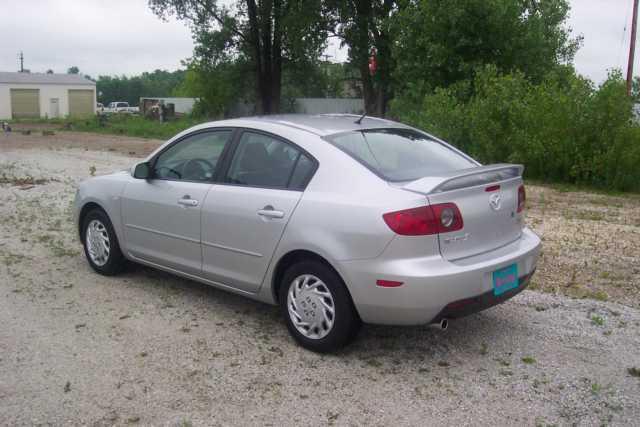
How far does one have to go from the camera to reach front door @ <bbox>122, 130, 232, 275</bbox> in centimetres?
538

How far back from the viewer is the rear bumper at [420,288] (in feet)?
13.4

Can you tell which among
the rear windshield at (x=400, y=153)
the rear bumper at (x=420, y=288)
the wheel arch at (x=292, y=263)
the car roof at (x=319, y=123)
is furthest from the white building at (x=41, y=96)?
the rear bumper at (x=420, y=288)

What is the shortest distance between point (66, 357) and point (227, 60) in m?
31.9

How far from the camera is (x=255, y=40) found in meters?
33.1

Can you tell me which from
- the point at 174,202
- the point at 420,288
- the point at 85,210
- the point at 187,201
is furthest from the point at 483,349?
the point at 85,210

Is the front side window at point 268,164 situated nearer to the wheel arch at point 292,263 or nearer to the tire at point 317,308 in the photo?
the wheel arch at point 292,263

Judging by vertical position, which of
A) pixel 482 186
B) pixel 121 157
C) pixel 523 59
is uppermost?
pixel 523 59

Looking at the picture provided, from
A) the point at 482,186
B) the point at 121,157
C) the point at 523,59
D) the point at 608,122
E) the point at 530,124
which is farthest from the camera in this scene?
the point at 523,59

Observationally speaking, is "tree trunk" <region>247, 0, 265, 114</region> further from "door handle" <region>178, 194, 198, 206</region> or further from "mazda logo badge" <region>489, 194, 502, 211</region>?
"mazda logo badge" <region>489, 194, 502, 211</region>

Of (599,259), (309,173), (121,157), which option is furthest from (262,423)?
(121,157)

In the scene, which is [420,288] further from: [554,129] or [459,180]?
[554,129]

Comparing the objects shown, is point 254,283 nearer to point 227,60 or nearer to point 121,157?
point 121,157

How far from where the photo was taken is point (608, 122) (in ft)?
41.2

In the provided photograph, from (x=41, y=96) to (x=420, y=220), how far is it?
73.3 m
